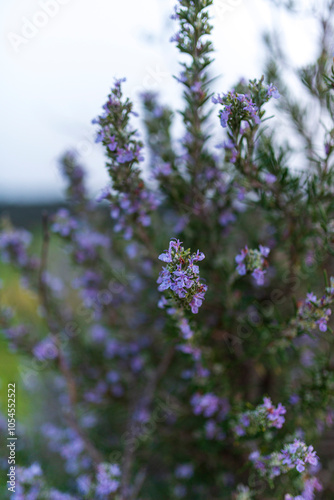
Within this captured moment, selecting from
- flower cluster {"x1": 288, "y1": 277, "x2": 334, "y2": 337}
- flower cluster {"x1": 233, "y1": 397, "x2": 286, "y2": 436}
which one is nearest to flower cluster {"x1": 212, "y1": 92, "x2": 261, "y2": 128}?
flower cluster {"x1": 288, "y1": 277, "x2": 334, "y2": 337}

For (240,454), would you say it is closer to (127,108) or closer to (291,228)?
(291,228)

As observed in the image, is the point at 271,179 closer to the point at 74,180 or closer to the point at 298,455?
the point at 298,455

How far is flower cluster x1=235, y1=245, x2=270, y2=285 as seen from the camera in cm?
104

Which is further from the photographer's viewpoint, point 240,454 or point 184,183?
point 240,454

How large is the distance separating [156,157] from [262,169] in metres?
0.67

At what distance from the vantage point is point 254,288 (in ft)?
5.02

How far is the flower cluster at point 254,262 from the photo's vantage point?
104cm

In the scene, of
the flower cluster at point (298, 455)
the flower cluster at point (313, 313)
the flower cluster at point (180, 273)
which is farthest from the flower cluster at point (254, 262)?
the flower cluster at point (298, 455)

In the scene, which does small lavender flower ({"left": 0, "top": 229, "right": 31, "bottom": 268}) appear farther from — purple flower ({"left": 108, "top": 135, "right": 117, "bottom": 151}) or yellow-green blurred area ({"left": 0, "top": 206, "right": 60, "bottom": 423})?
purple flower ({"left": 108, "top": 135, "right": 117, "bottom": 151})

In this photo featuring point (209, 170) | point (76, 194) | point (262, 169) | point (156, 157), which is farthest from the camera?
point (76, 194)

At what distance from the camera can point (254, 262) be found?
1.05 metres

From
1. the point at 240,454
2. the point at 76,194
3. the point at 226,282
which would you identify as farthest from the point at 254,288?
the point at 76,194

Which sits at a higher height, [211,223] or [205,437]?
[211,223]

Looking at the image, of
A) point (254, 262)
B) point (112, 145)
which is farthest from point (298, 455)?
point (112, 145)
